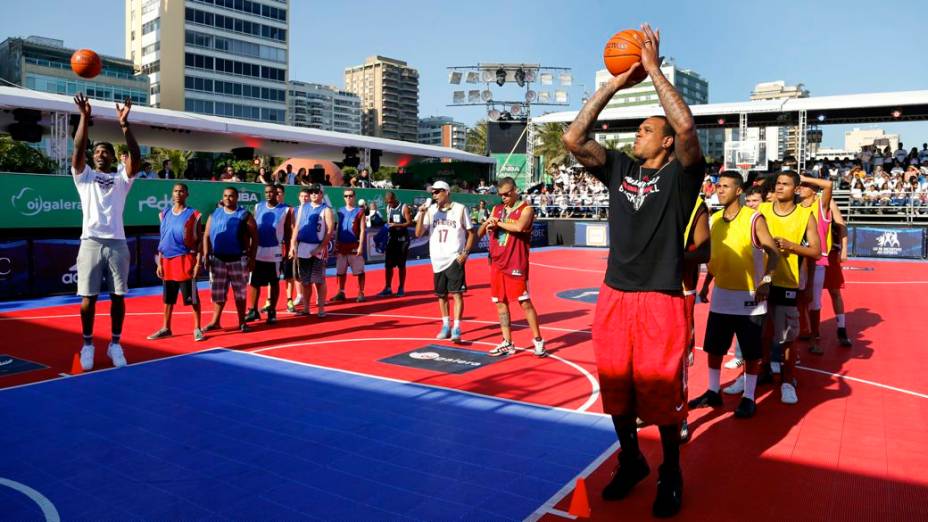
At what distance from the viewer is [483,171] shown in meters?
44.9

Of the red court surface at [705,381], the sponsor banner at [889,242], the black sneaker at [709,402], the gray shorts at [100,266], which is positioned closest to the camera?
the red court surface at [705,381]

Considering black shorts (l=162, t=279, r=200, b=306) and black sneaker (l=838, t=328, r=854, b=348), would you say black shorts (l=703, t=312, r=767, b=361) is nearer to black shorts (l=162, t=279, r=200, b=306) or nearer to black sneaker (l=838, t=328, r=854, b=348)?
black sneaker (l=838, t=328, r=854, b=348)

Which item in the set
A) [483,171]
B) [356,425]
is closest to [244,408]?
[356,425]

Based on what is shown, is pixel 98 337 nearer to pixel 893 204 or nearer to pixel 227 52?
pixel 893 204

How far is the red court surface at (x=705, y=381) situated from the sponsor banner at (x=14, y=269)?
183 cm

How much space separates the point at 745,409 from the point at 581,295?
27.3 feet

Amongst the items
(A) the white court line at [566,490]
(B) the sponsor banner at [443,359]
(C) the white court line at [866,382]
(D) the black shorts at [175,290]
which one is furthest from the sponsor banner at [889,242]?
(D) the black shorts at [175,290]

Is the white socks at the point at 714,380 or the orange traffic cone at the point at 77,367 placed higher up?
the white socks at the point at 714,380

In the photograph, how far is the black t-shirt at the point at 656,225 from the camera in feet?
12.5

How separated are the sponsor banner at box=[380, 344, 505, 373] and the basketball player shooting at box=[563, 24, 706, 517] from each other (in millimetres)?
3632

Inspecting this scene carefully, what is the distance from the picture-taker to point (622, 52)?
13.4 ft

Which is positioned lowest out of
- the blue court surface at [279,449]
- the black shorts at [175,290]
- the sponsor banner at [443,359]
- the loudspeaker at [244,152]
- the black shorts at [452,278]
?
the blue court surface at [279,449]

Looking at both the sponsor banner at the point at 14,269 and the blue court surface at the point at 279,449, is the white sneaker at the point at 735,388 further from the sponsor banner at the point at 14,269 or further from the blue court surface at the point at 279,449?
the sponsor banner at the point at 14,269

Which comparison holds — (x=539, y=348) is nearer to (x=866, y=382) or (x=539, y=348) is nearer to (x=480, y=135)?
(x=866, y=382)
